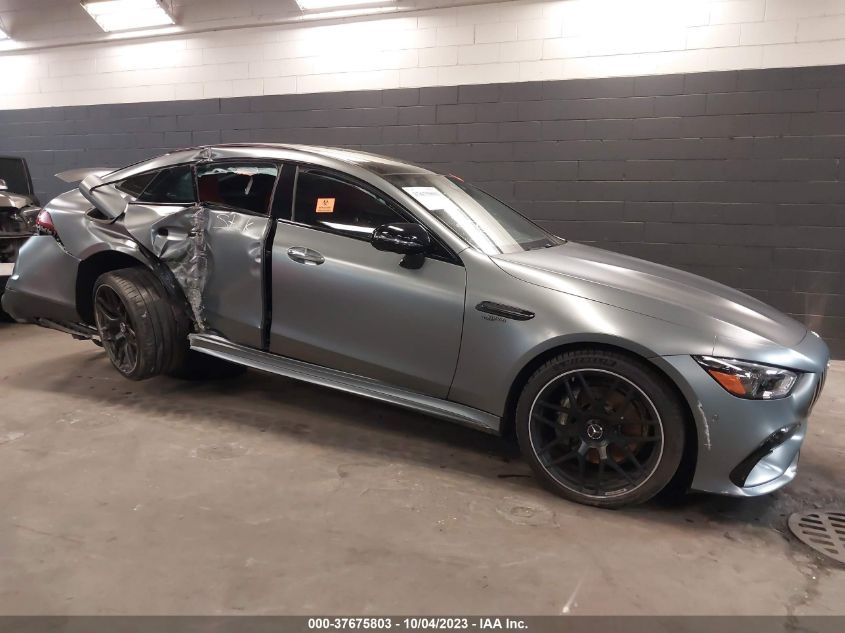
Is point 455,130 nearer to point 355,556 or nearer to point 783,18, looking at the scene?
point 783,18

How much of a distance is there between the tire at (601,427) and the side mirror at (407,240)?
75 centimetres

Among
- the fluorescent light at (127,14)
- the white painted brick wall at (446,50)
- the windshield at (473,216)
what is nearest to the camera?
the windshield at (473,216)

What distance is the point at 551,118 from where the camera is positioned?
5230 millimetres

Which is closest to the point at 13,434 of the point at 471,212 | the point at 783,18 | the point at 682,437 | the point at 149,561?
the point at 149,561

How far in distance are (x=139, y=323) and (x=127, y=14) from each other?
4.92 meters

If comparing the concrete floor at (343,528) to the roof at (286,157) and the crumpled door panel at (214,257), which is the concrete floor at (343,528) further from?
the roof at (286,157)

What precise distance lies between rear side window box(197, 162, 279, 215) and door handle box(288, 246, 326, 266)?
0.31m

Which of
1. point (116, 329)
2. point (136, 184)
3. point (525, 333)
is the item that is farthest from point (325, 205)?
point (116, 329)

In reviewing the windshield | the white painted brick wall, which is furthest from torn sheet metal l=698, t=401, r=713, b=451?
the white painted brick wall

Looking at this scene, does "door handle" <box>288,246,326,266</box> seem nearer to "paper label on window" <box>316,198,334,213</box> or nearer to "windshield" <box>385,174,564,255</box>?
"paper label on window" <box>316,198,334,213</box>

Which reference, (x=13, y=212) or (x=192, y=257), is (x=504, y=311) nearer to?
(x=192, y=257)

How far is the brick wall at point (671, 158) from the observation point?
4707mm

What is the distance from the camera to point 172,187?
11.2 ft

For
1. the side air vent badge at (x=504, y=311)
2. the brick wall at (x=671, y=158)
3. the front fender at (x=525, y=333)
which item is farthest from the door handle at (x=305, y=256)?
the brick wall at (x=671, y=158)
